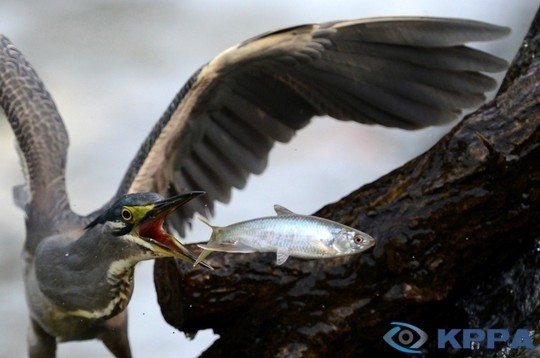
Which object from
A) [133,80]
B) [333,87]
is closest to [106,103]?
[133,80]

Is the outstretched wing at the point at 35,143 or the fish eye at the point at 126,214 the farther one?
the outstretched wing at the point at 35,143

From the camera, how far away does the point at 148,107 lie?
1041cm

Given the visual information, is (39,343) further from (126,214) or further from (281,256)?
(281,256)

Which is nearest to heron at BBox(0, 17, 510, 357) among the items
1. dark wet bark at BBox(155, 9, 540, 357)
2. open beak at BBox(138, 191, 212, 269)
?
open beak at BBox(138, 191, 212, 269)

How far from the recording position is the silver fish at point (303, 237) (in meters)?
3.73

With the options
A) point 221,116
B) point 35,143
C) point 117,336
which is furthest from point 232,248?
point 35,143

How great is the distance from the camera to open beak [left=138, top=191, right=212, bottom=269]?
430cm

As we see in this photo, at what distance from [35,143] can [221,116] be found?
3.19 ft

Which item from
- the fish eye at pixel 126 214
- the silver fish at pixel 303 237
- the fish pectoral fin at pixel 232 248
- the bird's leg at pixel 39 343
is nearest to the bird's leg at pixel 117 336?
the bird's leg at pixel 39 343

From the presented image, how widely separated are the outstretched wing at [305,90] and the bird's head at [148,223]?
3.84 ft

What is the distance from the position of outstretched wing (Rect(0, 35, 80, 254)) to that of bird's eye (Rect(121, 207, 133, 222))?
1.37 metres

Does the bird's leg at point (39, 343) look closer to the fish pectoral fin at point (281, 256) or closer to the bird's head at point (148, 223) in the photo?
the bird's head at point (148, 223)

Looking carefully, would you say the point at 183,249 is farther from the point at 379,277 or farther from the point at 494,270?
the point at 494,270

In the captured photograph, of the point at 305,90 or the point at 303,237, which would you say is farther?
the point at 305,90
